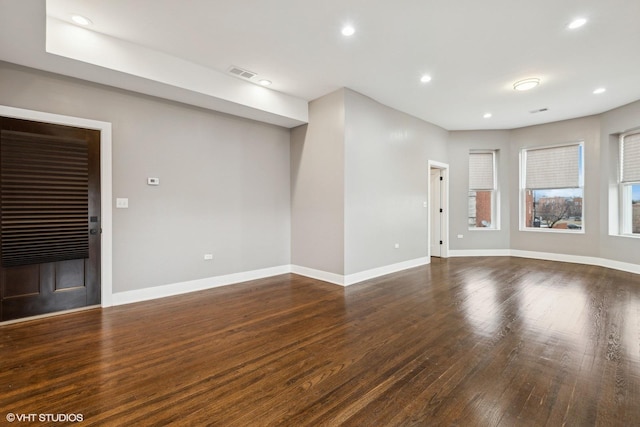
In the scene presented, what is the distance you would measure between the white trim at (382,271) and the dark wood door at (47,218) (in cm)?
333

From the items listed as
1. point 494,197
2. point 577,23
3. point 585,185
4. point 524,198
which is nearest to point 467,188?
point 494,197

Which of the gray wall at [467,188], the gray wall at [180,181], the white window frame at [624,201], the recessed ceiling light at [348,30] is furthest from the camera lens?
the gray wall at [467,188]

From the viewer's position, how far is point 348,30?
2996 millimetres

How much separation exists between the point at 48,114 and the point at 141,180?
1087 mm

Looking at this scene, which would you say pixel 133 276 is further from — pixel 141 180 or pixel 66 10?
pixel 66 10

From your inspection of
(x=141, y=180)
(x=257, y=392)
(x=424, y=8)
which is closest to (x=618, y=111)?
(x=424, y=8)

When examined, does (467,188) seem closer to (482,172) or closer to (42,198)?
(482,172)

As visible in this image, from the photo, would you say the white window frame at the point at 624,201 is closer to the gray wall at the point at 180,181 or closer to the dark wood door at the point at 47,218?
the gray wall at the point at 180,181

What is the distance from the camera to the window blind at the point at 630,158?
17.3 ft

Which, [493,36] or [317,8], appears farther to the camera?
[493,36]

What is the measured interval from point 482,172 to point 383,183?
3.56 m

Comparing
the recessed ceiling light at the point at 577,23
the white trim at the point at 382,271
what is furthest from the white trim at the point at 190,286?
the recessed ceiling light at the point at 577,23

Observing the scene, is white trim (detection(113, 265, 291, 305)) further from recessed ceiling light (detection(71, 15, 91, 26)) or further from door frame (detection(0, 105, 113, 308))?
recessed ceiling light (detection(71, 15, 91, 26))

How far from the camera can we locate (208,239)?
4.33 meters
